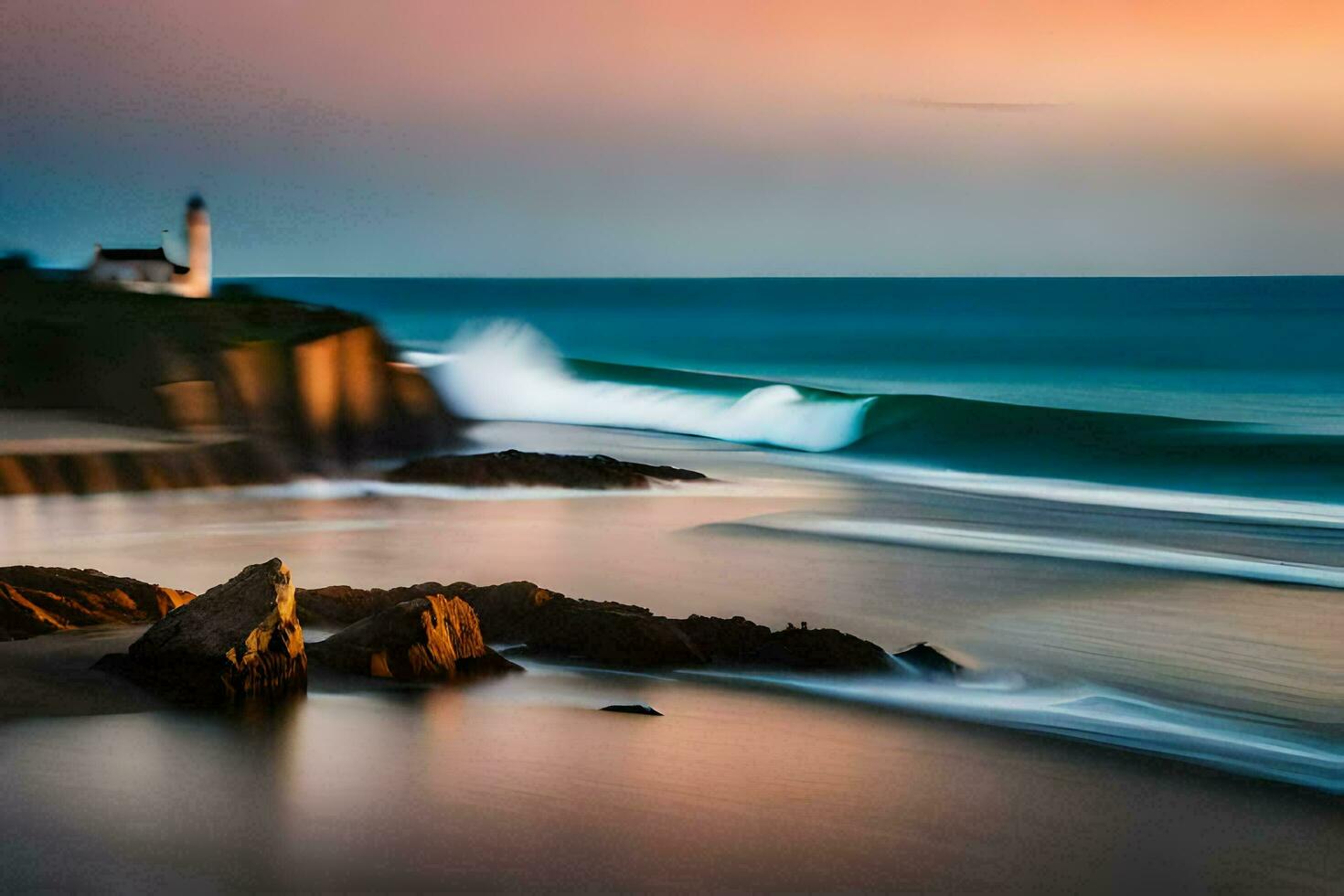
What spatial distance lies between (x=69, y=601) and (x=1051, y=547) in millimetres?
5987

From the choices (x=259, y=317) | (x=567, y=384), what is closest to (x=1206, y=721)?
(x=259, y=317)

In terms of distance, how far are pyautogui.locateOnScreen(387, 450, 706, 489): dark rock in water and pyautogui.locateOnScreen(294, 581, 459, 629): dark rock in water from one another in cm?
506

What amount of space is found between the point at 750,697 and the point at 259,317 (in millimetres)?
14033

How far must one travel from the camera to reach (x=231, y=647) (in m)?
4.22

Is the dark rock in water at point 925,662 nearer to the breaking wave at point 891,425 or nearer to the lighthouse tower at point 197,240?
the breaking wave at point 891,425

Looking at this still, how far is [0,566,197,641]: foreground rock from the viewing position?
4883 millimetres

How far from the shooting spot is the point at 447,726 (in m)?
4.15

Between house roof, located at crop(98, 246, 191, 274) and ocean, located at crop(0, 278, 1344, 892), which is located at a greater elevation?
house roof, located at crop(98, 246, 191, 274)

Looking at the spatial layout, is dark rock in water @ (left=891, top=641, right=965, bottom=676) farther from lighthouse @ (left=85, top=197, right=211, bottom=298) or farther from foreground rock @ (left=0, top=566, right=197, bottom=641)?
lighthouse @ (left=85, top=197, right=211, bottom=298)

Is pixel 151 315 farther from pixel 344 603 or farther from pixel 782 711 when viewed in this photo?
pixel 782 711

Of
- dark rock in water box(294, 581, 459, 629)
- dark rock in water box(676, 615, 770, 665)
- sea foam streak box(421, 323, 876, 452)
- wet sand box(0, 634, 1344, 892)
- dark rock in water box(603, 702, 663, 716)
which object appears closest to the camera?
wet sand box(0, 634, 1344, 892)

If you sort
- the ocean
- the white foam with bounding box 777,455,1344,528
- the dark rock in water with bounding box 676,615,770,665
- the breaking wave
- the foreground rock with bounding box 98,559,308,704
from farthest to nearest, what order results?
1. the breaking wave
2. the white foam with bounding box 777,455,1344,528
3. the dark rock in water with bounding box 676,615,770,665
4. the foreground rock with bounding box 98,559,308,704
5. the ocean

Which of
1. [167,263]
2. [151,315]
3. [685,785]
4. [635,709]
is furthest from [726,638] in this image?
[167,263]

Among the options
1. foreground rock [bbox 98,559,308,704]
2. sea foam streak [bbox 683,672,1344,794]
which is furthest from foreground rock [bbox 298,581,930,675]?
foreground rock [bbox 98,559,308,704]
